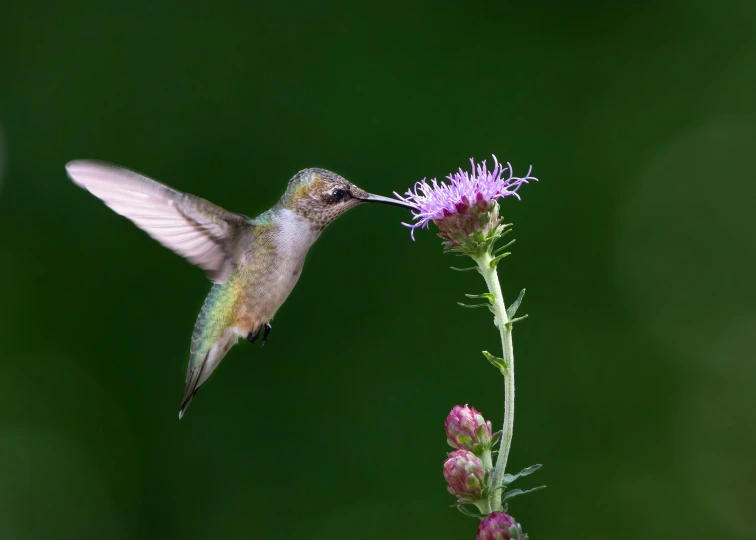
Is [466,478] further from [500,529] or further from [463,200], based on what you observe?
[463,200]

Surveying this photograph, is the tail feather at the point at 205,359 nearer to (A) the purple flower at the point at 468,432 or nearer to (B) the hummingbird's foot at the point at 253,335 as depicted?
(B) the hummingbird's foot at the point at 253,335

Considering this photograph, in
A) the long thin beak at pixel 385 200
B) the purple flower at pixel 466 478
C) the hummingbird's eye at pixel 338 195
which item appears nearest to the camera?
the purple flower at pixel 466 478

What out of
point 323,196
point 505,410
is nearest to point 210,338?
point 323,196

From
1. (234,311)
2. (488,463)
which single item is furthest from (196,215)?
(488,463)

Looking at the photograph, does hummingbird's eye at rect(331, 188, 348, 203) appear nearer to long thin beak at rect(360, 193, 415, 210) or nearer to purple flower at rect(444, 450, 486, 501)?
long thin beak at rect(360, 193, 415, 210)

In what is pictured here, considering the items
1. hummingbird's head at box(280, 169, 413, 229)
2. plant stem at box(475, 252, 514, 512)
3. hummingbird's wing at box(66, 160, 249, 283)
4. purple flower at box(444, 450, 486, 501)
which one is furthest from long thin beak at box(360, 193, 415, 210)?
purple flower at box(444, 450, 486, 501)

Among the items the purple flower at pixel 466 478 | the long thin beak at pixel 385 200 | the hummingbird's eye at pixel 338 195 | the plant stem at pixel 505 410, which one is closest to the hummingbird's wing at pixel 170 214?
the hummingbird's eye at pixel 338 195

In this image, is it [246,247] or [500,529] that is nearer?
[500,529]
